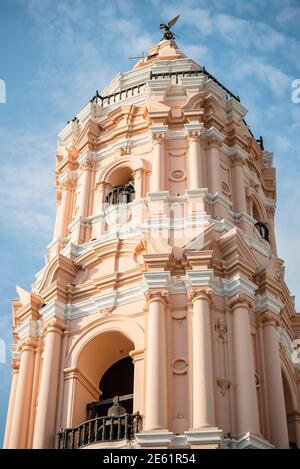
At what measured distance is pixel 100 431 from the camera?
21.3 meters

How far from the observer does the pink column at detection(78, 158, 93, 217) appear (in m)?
27.3

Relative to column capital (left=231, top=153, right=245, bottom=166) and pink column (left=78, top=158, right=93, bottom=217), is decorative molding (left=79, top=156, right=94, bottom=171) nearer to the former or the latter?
pink column (left=78, top=158, right=93, bottom=217)

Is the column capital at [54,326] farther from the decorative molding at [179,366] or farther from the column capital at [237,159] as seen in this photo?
the column capital at [237,159]

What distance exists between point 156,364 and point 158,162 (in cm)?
733

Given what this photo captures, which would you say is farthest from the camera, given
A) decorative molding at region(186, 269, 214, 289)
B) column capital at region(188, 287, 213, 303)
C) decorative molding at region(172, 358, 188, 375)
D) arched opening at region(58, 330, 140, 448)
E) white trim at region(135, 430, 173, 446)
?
decorative molding at region(186, 269, 214, 289)

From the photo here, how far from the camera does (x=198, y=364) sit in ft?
69.6

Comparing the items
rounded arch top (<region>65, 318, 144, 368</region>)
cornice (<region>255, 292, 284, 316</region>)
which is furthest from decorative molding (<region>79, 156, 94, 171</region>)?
cornice (<region>255, 292, 284, 316</region>)

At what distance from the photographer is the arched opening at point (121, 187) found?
27234 mm

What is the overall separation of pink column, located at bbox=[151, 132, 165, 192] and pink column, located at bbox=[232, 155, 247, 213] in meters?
2.30

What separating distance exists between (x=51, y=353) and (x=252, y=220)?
7.19m

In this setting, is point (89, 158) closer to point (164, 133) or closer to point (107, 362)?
point (164, 133)

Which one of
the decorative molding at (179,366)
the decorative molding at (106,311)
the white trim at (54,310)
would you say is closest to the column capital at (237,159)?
the decorative molding at (106,311)

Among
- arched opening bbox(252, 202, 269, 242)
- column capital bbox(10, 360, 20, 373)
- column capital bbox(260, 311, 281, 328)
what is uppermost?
arched opening bbox(252, 202, 269, 242)
